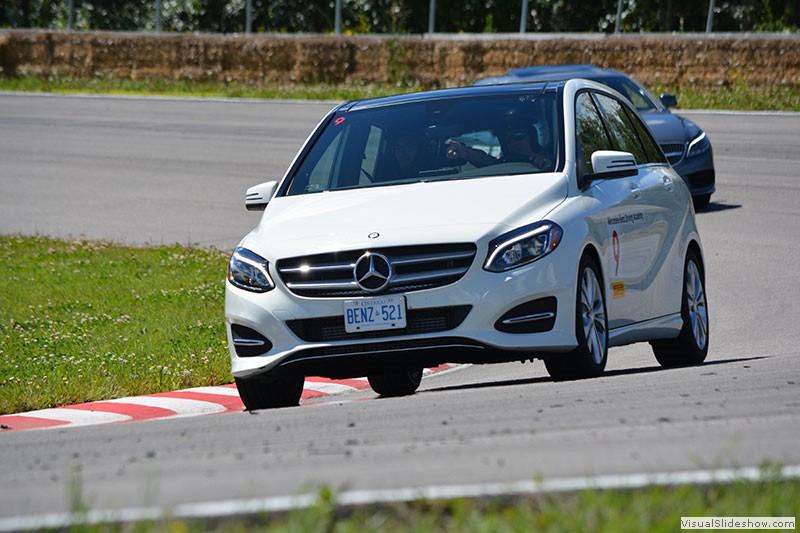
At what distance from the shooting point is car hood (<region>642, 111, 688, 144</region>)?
1731 cm

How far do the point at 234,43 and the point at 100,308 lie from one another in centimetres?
2649

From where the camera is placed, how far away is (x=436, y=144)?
8.38m

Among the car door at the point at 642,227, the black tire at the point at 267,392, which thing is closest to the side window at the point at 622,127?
the car door at the point at 642,227

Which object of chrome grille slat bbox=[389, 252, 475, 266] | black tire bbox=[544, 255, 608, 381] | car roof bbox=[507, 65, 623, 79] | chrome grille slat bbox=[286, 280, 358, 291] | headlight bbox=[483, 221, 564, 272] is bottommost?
car roof bbox=[507, 65, 623, 79]

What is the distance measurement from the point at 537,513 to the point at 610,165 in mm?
4265

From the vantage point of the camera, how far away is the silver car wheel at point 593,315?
7.47m

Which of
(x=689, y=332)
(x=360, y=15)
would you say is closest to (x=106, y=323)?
(x=689, y=332)

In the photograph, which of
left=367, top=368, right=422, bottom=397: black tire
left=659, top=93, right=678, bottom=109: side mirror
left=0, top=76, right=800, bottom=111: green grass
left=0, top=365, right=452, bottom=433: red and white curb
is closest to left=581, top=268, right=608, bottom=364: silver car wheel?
left=367, top=368, right=422, bottom=397: black tire

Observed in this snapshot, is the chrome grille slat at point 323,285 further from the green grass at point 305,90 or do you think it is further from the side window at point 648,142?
the green grass at point 305,90

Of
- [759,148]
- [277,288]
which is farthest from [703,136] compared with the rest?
[277,288]

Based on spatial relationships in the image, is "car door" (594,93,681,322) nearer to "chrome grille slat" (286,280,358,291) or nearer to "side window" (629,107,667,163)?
"side window" (629,107,667,163)

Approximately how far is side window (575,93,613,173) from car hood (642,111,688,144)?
8566 mm

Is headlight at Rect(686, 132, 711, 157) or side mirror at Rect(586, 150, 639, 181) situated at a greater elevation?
side mirror at Rect(586, 150, 639, 181)

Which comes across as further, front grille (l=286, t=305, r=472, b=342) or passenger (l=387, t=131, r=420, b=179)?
passenger (l=387, t=131, r=420, b=179)
